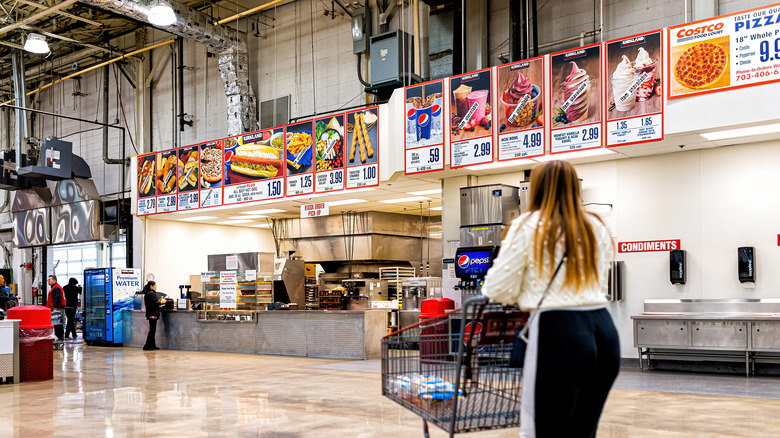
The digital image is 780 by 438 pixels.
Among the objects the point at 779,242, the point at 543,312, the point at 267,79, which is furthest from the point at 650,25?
the point at 543,312

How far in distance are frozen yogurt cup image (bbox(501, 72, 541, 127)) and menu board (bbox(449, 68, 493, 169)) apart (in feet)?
0.86

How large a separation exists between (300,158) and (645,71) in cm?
614

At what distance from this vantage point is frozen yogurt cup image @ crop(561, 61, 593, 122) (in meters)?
9.28

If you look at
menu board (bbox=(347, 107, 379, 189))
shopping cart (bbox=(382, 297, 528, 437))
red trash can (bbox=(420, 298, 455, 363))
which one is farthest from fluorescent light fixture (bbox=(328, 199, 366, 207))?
shopping cart (bbox=(382, 297, 528, 437))

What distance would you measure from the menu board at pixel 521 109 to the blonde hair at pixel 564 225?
23.1 ft

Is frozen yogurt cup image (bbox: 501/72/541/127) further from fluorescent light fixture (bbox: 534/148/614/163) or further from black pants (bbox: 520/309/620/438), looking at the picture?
black pants (bbox: 520/309/620/438)

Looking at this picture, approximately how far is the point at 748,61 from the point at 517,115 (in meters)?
2.92

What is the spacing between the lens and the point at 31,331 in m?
9.38

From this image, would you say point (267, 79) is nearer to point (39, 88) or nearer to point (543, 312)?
point (39, 88)

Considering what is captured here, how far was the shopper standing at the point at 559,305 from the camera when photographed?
2.58 metres

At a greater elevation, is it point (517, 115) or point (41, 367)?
point (517, 115)

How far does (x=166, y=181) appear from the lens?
49.4ft

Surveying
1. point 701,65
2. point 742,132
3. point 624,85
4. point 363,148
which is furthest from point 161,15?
point 742,132

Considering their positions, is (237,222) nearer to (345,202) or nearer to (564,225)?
(345,202)
